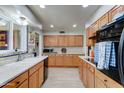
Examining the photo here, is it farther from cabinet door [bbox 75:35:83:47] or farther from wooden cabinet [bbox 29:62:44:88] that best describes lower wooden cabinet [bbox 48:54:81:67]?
wooden cabinet [bbox 29:62:44:88]

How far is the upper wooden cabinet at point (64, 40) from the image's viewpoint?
9742 mm

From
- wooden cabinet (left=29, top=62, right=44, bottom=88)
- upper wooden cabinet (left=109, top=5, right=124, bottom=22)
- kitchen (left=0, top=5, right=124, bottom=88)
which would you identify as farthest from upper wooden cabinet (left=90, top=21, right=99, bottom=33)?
wooden cabinet (left=29, top=62, right=44, bottom=88)

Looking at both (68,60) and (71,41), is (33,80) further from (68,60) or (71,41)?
(71,41)

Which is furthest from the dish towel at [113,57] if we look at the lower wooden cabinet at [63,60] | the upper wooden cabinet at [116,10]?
the lower wooden cabinet at [63,60]

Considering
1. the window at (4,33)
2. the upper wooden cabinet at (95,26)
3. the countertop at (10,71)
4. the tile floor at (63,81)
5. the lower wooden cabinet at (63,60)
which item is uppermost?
the upper wooden cabinet at (95,26)

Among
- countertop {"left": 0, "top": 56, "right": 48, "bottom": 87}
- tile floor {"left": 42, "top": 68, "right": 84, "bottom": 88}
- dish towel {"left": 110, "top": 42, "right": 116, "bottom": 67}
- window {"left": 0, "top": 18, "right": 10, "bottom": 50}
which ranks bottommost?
tile floor {"left": 42, "top": 68, "right": 84, "bottom": 88}

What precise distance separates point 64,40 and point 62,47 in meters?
0.50

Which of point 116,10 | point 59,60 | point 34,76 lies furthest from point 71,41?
point 116,10

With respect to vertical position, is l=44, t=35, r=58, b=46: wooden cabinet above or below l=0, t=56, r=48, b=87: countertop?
above

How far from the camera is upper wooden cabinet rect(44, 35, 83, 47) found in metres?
9.74

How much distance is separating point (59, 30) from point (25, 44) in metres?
4.89

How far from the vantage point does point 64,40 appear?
32.1 ft

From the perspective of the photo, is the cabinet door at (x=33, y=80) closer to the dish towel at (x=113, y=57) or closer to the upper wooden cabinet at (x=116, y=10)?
the dish towel at (x=113, y=57)

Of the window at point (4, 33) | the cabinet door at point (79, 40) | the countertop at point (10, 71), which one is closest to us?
the countertop at point (10, 71)
